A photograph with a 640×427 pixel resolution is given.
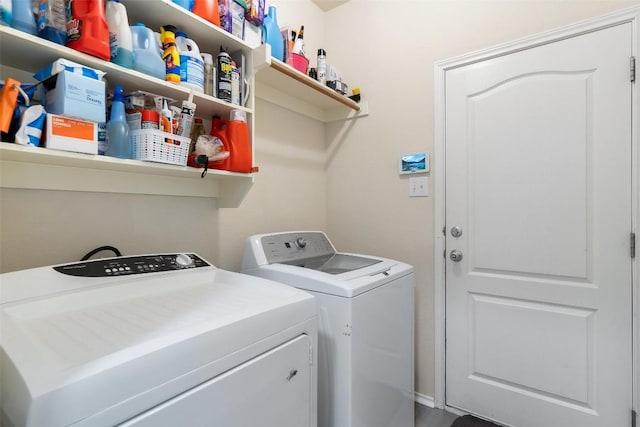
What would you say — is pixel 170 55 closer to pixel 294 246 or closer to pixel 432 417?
pixel 294 246

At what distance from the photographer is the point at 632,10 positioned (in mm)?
1497

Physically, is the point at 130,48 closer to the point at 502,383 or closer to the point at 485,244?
the point at 485,244

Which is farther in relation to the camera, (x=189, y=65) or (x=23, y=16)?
(x=189, y=65)

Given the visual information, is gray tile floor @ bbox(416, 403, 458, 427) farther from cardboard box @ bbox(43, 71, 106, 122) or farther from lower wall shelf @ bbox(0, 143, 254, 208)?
cardboard box @ bbox(43, 71, 106, 122)

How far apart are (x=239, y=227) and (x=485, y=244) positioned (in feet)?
4.80

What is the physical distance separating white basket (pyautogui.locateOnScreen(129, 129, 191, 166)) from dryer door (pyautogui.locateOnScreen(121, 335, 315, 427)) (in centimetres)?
76

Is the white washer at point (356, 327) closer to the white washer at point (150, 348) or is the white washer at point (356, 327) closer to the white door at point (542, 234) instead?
the white washer at point (150, 348)

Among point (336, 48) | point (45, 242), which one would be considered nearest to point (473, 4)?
point (336, 48)

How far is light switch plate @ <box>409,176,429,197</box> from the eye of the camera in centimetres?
206

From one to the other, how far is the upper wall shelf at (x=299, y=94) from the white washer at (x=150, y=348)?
3.63ft

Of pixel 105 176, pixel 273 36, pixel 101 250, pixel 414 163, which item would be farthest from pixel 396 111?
pixel 101 250

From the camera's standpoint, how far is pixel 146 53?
3.75ft

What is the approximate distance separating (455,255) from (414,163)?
25.3 inches

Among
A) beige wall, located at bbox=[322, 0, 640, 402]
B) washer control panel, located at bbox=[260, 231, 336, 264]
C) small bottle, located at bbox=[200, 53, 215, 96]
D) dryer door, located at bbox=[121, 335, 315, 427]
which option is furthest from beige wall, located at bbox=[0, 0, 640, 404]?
dryer door, located at bbox=[121, 335, 315, 427]
